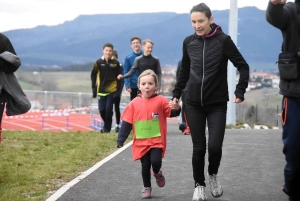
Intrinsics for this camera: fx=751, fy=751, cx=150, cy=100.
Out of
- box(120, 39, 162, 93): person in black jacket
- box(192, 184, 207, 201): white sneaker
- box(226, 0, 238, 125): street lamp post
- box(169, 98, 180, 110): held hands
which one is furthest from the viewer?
box(226, 0, 238, 125): street lamp post

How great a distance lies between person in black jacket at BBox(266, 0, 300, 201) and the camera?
616 cm

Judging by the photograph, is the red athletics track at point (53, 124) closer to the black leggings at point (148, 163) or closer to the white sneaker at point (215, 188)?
the black leggings at point (148, 163)

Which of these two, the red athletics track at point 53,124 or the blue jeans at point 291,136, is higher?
the blue jeans at point 291,136

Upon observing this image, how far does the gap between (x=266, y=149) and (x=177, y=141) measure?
1878mm

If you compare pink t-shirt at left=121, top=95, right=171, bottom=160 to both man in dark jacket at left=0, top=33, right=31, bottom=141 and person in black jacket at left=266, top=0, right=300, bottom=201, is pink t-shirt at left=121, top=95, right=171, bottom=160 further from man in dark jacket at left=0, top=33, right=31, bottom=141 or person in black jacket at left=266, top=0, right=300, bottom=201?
person in black jacket at left=266, top=0, right=300, bottom=201

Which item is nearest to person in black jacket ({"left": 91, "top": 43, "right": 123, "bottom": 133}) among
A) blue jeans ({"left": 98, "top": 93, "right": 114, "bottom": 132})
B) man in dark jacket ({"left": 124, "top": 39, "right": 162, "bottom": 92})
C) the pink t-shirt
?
blue jeans ({"left": 98, "top": 93, "right": 114, "bottom": 132})

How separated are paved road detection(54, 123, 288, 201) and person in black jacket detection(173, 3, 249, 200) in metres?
0.50

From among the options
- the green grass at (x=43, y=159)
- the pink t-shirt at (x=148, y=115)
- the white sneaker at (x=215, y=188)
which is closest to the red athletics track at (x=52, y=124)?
the green grass at (x=43, y=159)

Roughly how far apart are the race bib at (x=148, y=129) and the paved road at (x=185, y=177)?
0.66 metres

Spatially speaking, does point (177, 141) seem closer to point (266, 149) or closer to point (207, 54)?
point (266, 149)

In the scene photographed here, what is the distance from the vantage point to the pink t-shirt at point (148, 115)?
7992 millimetres

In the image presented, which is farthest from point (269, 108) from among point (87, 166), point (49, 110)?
point (87, 166)

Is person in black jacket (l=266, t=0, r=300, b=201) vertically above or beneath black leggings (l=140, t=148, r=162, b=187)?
above

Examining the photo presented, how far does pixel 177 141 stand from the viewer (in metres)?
13.9
